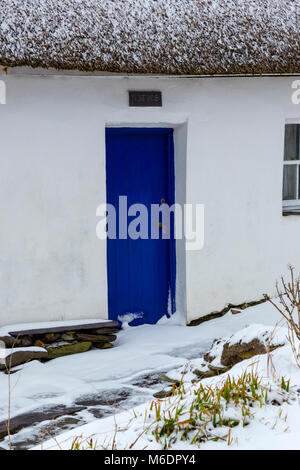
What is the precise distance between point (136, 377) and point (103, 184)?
2.03m

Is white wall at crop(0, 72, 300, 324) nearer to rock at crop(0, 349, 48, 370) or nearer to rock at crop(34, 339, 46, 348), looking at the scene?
rock at crop(34, 339, 46, 348)

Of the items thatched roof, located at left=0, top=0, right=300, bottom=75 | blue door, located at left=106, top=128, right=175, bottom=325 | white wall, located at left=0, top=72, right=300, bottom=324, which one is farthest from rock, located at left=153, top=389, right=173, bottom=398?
thatched roof, located at left=0, top=0, right=300, bottom=75

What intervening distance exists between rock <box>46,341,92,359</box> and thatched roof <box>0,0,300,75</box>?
266 cm

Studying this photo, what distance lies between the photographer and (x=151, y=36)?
6344 millimetres

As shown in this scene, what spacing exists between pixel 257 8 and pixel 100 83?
1.82 metres

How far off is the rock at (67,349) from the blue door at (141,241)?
2.22ft

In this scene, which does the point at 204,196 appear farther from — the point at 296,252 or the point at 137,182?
the point at 296,252

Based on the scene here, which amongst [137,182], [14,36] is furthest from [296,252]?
[14,36]

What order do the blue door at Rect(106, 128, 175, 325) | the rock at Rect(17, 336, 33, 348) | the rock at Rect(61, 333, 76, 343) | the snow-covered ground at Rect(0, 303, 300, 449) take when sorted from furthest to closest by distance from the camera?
the blue door at Rect(106, 128, 175, 325), the rock at Rect(61, 333, 76, 343), the rock at Rect(17, 336, 33, 348), the snow-covered ground at Rect(0, 303, 300, 449)

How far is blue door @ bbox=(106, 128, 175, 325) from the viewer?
281 inches

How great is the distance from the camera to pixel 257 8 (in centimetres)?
689

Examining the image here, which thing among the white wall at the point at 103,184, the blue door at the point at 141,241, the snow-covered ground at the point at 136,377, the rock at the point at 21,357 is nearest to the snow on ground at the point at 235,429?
the snow-covered ground at the point at 136,377

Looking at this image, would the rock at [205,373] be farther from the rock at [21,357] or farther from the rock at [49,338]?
the rock at [49,338]

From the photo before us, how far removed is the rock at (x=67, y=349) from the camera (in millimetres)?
6492
